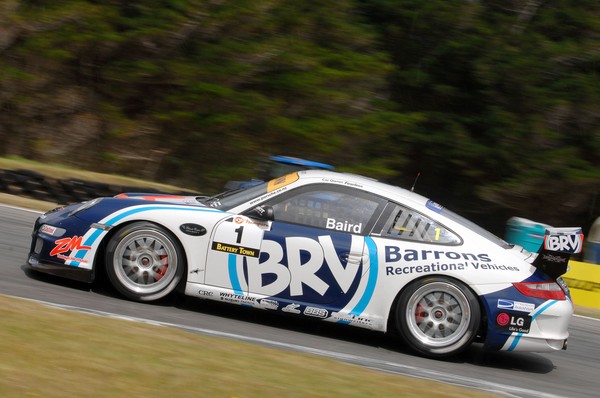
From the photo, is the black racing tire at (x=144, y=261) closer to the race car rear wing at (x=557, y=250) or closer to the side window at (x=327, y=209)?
the side window at (x=327, y=209)

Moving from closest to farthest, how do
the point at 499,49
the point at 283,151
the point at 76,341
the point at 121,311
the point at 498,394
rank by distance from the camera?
the point at 76,341, the point at 498,394, the point at 121,311, the point at 283,151, the point at 499,49

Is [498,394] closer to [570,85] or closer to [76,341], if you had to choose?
[76,341]

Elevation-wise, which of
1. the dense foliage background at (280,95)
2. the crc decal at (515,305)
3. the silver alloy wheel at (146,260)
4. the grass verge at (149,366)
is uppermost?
the dense foliage background at (280,95)

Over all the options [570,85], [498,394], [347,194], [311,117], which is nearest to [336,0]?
[311,117]

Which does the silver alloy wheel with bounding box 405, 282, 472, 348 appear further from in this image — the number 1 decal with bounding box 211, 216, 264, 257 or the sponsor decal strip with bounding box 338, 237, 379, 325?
the number 1 decal with bounding box 211, 216, 264, 257

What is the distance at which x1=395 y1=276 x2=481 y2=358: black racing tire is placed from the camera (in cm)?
674

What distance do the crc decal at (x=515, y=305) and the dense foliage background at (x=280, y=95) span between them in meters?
13.4

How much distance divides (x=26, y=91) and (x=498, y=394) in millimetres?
17752

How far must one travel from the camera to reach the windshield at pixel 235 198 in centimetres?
697

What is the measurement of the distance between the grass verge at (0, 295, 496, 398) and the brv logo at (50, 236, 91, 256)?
2.72 feet

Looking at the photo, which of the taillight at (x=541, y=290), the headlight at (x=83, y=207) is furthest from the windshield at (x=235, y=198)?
the taillight at (x=541, y=290)

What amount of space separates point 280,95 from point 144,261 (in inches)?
556

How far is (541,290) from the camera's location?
6824mm

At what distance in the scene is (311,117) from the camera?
66.7ft
